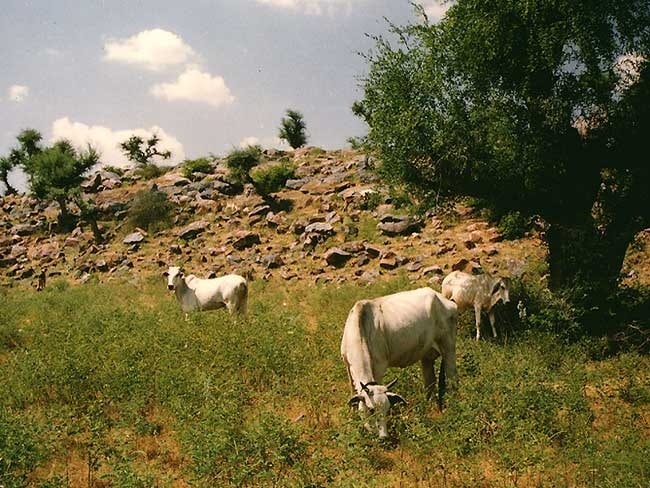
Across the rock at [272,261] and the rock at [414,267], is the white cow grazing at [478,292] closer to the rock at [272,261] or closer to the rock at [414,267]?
the rock at [414,267]

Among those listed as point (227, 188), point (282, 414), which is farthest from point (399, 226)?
point (282, 414)

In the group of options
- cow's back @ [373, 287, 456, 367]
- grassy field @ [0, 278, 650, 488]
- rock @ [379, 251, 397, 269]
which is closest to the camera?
grassy field @ [0, 278, 650, 488]

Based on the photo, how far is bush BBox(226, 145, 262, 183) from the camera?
32.8 meters

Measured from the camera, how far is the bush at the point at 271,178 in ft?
107

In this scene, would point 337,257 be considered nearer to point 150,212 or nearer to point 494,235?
point 494,235

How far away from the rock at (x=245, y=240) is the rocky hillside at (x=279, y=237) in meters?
0.05

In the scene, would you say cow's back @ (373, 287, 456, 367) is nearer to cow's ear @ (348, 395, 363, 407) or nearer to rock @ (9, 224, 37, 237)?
cow's ear @ (348, 395, 363, 407)

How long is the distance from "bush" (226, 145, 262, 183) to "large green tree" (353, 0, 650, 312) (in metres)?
19.6

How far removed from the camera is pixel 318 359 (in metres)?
10.6

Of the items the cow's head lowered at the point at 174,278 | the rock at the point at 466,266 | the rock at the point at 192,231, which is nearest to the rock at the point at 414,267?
the rock at the point at 466,266

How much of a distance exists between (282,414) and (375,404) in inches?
77.6

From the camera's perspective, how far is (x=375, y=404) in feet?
23.0

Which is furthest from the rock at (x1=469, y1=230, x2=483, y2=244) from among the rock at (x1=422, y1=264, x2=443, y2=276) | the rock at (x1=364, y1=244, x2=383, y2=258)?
the rock at (x1=364, y1=244, x2=383, y2=258)

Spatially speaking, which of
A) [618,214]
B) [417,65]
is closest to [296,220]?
[417,65]
